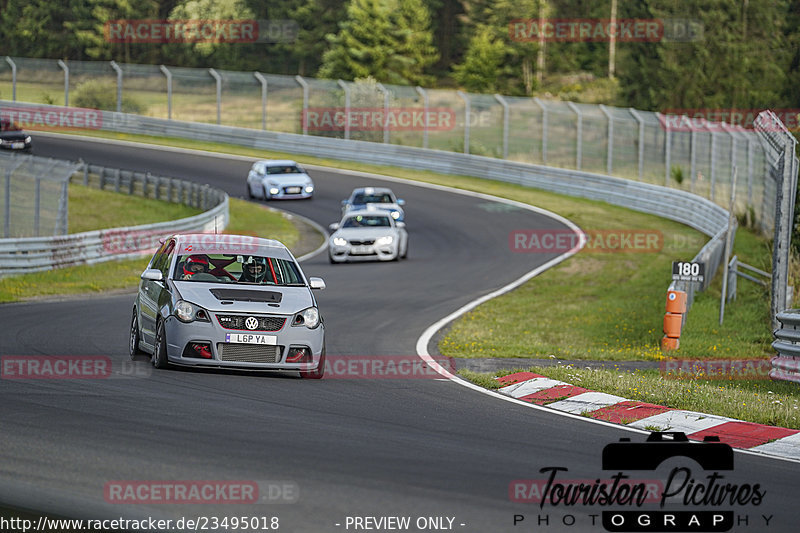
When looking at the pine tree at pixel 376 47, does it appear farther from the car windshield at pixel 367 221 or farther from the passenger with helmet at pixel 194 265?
the passenger with helmet at pixel 194 265

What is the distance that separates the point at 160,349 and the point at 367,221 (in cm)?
1789

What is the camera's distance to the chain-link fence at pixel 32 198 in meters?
27.1

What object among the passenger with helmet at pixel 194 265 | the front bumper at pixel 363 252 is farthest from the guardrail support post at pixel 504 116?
the passenger with helmet at pixel 194 265

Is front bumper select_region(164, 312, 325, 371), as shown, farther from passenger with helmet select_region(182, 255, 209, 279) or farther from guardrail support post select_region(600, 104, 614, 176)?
guardrail support post select_region(600, 104, 614, 176)

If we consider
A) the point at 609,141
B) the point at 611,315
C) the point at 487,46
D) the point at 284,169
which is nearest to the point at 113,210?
the point at 284,169

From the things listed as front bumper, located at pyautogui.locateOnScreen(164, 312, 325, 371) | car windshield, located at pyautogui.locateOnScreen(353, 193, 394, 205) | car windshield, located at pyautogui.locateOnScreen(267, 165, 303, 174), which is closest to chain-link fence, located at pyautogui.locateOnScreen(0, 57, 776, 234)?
car windshield, located at pyautogui.locateOnScreen(267, 165, 303, 174)

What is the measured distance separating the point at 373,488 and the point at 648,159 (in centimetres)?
3666

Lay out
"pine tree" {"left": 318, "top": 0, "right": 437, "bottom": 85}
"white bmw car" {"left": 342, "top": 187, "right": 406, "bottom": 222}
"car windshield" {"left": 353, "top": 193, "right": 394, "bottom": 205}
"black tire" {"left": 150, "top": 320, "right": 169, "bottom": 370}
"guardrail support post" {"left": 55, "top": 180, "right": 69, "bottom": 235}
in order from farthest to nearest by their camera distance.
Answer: "pine tree" {"left": 318, "top": 0, "right": 437, "bottom": 85} < "car windshield" {"left": 353, "top": 193, "right": 394, "bottom": 205} < "white bmw car" {"left": 342, "top": 187, "right": 406, "bottom": 222} < "guardrail support post" {"left": 55, "top": 180, "right": 69, "bottom": 235} < "black tire" {"left": 150, "top": 320, "right": 169, "bottom": 370}

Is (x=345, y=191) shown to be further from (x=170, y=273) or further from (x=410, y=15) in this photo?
(x=410, y=15)

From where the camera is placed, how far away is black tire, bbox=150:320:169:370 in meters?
12.0

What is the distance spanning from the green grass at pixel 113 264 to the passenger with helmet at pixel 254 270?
9739 mm

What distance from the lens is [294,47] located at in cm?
8962

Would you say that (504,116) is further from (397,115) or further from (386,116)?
(397,115)

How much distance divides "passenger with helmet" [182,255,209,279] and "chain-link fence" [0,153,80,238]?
49.3 feet
